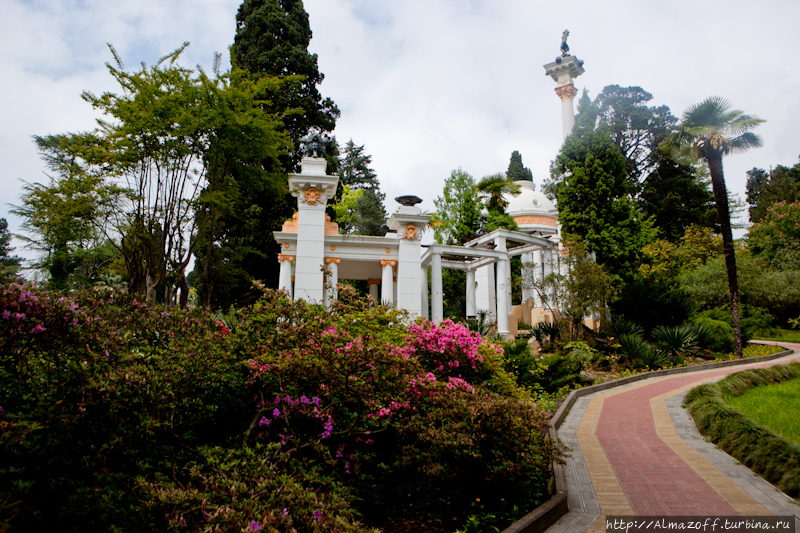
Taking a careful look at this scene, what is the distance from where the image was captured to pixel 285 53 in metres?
24.3

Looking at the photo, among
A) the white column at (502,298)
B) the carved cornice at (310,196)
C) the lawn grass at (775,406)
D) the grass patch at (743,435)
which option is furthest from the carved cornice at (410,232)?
Result: the lawn grass at (775,406)

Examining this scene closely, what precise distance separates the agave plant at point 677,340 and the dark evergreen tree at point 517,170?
990 inches

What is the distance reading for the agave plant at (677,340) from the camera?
49.8 ft

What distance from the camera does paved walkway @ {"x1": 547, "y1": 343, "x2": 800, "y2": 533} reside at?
4520 mm

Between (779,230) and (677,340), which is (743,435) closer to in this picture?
(677,340)

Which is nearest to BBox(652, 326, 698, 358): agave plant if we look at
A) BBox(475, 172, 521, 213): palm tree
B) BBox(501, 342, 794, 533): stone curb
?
BBox(501, 342, 794, 533): stone curb

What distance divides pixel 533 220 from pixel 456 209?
5.18 meters

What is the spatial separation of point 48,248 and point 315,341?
34.7 m

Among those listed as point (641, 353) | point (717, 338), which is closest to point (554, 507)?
point (641, 353)

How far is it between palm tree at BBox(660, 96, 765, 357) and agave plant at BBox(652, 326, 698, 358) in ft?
5.32

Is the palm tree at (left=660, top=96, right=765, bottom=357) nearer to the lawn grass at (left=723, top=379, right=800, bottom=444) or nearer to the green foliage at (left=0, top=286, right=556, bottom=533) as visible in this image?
the lawn grass at (left=723, top=379, right=800, bottom=444)

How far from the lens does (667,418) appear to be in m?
8.16

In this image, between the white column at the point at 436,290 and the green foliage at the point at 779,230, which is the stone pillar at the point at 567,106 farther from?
the white column at the point at 436,290

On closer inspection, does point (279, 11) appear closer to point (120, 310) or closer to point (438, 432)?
point (120, 310)
